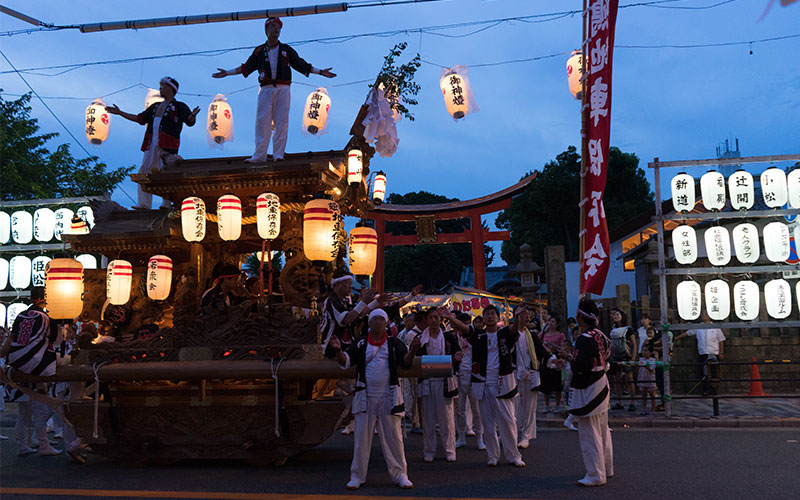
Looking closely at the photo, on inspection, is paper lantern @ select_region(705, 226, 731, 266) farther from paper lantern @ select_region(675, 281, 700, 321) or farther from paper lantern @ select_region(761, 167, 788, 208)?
paper lantern @ select_region(761, 167, 788, 208)

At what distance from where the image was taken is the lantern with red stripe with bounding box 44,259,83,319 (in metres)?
9.65

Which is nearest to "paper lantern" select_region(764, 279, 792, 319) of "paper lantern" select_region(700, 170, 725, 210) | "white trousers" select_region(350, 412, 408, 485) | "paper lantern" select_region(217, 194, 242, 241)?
"paper lantern" select_region(700, 170, 725, 210)

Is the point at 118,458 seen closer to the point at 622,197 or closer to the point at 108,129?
the point at 108,129

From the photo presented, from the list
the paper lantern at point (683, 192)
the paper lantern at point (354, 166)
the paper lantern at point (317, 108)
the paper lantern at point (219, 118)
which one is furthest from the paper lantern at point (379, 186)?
the paper lantern at point (683, 192)

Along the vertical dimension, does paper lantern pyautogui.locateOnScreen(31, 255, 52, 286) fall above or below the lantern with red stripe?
above

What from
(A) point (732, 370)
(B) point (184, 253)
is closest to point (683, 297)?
(A) point (732, 370)

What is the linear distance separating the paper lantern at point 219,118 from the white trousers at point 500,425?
9.24m

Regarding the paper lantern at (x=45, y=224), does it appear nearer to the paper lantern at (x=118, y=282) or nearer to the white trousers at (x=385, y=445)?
the paper lantern at (x=118, y=282)

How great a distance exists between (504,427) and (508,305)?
1789 centimetres

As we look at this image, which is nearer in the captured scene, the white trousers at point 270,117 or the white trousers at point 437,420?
the white trousers at point 437,420

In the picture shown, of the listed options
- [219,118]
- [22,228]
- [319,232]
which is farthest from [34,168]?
[319,232]

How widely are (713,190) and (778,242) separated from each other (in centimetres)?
160

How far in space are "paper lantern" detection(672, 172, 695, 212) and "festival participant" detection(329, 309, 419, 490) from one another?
8.08 metres

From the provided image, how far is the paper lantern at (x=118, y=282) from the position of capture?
10.1 metres
